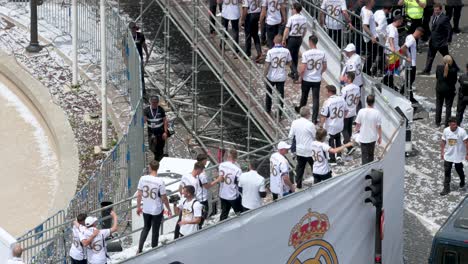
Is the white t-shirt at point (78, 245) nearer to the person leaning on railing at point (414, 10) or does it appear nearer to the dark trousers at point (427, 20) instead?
the person leaning on railing at point (414, 10)

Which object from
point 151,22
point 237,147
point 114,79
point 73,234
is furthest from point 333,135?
point 151,22

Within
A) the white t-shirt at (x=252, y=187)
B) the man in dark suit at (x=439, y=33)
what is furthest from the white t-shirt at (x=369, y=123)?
the man in dark suit at (x=439, y=33)

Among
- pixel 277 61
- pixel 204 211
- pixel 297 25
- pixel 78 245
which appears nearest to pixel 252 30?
pixel 297 25

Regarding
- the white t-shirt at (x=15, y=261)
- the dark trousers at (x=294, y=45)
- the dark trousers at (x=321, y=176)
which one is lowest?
the white t-shirt at (x=15, y=261)

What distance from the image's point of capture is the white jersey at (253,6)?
83.5ft

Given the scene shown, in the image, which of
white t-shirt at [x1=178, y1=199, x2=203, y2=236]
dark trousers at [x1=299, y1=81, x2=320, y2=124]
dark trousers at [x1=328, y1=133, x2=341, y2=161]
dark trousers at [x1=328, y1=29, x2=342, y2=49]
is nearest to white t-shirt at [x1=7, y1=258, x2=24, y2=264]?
white t-shirt at [x1=178, y1=199, x2=203, y2=236]

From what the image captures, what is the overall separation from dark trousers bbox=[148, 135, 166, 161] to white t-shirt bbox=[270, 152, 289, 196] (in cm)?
515

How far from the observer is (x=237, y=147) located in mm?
25484

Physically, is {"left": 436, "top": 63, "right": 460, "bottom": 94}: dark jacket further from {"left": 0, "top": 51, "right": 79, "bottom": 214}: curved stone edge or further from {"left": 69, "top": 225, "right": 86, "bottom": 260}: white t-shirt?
{"left": 69, "top": 225, "right": 86, "bottom": 260}: white t-shirt

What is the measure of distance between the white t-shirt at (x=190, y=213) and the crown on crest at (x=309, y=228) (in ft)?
4.67

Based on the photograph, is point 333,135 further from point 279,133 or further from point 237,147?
point 237,147

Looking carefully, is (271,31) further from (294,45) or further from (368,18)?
(368,18)

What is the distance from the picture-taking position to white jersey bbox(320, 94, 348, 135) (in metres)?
21.5

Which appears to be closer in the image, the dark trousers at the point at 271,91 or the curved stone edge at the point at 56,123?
the dark trousers at the point at 271,91
